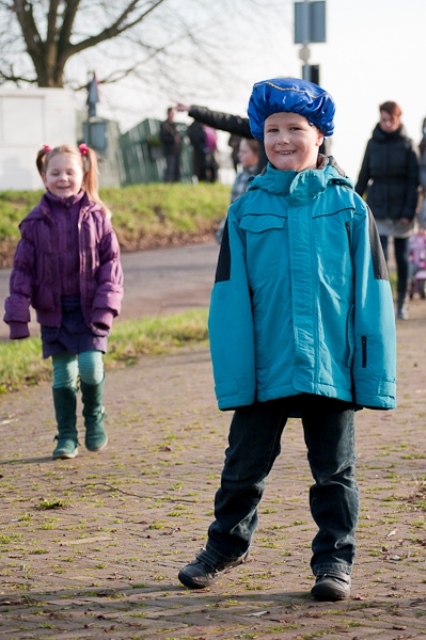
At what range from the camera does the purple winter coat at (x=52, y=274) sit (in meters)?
6.44

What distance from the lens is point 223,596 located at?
4.00 metres

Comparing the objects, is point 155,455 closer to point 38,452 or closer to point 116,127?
point 38,452

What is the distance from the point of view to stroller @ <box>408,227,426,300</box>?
12930 millimetres

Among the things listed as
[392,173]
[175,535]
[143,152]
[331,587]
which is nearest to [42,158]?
[175,535]

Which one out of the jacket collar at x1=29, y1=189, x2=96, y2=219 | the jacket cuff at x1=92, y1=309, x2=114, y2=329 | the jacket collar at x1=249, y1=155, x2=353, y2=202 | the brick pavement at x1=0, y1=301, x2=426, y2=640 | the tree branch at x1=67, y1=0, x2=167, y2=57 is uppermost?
the tree branch at x1=67, y1=0, x2=167, y2=57

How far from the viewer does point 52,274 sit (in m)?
6.48

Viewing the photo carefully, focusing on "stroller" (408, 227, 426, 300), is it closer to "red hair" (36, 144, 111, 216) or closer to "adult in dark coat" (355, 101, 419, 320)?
"adult in dark coat" (355, 101, 419, 320)

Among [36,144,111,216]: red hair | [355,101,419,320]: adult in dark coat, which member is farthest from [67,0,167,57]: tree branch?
[36,144,111,216]: red hair

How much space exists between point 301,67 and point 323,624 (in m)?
8.81

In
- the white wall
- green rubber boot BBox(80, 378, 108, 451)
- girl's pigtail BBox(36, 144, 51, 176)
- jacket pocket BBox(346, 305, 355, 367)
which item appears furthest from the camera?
the white wall

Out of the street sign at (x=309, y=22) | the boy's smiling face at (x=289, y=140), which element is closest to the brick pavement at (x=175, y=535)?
the boy's smiling face at (x=289, y=140)

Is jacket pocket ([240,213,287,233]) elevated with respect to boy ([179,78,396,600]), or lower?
elevated

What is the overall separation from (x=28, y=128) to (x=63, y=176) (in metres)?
20.2

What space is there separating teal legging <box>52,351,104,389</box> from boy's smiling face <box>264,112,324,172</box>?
9.03 ft
